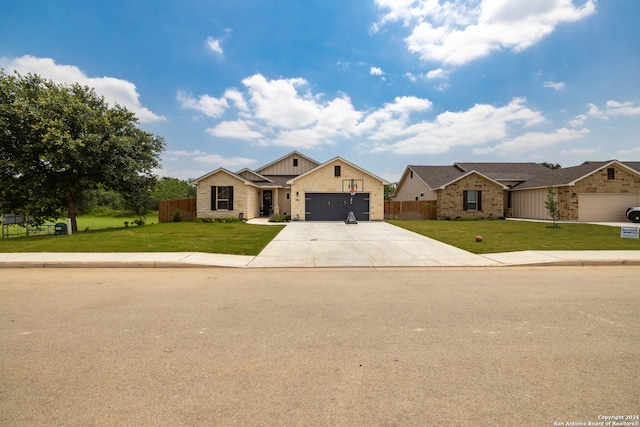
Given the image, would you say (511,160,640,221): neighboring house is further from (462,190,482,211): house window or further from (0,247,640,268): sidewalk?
(0,247,640,268): sidewalk

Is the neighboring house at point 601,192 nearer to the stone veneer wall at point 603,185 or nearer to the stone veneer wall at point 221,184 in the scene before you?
the stone veneer wall at point 603,185

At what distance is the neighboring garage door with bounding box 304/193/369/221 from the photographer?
84.7ft

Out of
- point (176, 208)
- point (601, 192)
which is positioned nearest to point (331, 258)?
point (176, 208)

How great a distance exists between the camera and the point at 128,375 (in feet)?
9.80

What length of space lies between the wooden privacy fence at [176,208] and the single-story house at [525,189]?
21176mm

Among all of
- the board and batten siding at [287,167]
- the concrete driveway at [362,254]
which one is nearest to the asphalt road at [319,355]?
the concrete driveway at [362,254]

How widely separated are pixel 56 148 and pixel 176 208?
11120 mm

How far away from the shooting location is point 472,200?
28250 millimetres

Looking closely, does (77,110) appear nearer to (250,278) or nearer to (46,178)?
(46,178)

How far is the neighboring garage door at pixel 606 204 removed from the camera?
80.3 feet

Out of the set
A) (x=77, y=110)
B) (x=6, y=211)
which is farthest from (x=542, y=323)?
(x=6, y=211)

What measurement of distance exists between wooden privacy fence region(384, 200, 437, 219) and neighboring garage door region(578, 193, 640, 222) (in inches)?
433

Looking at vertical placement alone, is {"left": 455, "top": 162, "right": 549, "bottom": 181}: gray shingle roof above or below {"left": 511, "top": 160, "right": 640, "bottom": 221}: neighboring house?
above

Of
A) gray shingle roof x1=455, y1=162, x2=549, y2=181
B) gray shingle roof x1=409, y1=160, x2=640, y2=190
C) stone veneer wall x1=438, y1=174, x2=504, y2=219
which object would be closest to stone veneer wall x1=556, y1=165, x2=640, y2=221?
gray shingle roof x1=409, y1=160, x2=640, y2=190
